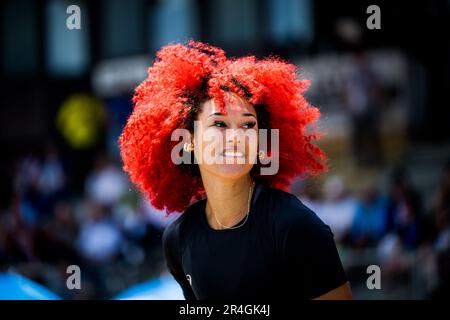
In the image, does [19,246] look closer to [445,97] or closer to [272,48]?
[272,48]

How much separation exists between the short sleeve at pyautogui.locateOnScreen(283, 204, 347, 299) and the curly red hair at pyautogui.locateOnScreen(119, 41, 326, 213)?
369 millimetres

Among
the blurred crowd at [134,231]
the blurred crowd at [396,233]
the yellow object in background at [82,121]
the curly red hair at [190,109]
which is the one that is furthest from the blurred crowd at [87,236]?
the curly red hair at [190,109]

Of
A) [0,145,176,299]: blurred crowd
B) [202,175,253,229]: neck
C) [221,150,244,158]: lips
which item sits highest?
[221,150,244,158]: lips

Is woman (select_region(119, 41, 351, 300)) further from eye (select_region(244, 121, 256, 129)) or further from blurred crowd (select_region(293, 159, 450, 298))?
blurred crowd (select_region(293, 159, 450, 298))

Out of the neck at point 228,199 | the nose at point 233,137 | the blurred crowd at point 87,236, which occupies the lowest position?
the blurred crowd at point 87,236

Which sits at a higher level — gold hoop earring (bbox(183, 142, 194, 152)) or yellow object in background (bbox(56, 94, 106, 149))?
gold hoop earring (bbox(183, 142, 194, 152))

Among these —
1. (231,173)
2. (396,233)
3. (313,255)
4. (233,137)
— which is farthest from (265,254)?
(396,233)

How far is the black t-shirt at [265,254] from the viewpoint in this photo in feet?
9.57

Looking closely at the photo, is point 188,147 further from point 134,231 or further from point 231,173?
point 134,231

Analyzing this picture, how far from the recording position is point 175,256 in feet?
10.8

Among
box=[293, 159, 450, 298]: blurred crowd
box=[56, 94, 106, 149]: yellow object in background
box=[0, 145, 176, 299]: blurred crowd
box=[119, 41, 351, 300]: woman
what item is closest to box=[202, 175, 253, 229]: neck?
box=[119, 41, 351, 300]: woman

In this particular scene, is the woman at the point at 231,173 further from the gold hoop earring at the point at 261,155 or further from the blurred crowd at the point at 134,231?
the blurred crowd at the point at 134,231

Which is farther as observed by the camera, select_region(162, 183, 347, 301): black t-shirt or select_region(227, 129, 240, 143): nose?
select_region(227, 129, 240, 143): nose

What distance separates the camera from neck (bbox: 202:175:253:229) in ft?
10.3
